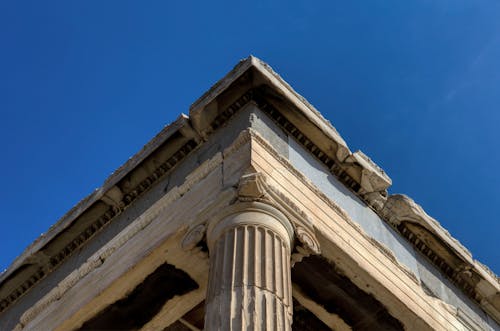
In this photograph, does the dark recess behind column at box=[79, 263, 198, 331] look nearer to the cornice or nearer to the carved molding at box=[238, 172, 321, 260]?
the carved molding at box=[238, 172, 321, 260]

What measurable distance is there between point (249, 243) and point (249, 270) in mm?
530

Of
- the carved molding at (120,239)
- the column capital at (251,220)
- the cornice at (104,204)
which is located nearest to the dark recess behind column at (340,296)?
the column capital at (251,220)

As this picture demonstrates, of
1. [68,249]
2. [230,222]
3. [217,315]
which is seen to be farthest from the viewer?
[68,249]

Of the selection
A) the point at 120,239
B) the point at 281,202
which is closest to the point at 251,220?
the point at 281,202

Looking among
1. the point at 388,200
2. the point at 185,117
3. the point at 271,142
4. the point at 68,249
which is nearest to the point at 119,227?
the point at 68,249

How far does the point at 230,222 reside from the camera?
34.3ft

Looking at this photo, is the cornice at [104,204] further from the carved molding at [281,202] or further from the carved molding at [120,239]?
the carved molding at [281,202]

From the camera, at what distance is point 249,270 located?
9562mm

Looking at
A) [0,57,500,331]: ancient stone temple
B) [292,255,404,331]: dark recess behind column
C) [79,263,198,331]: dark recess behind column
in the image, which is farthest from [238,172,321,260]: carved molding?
[79,263,198,331]: dark recess behind column

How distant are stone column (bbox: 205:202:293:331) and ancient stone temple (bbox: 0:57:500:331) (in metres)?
0.02

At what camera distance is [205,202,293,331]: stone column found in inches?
349

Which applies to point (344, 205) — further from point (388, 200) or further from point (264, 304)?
point (264, 304)

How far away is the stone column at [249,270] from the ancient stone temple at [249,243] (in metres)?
0.02

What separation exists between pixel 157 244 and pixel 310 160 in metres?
3.16
